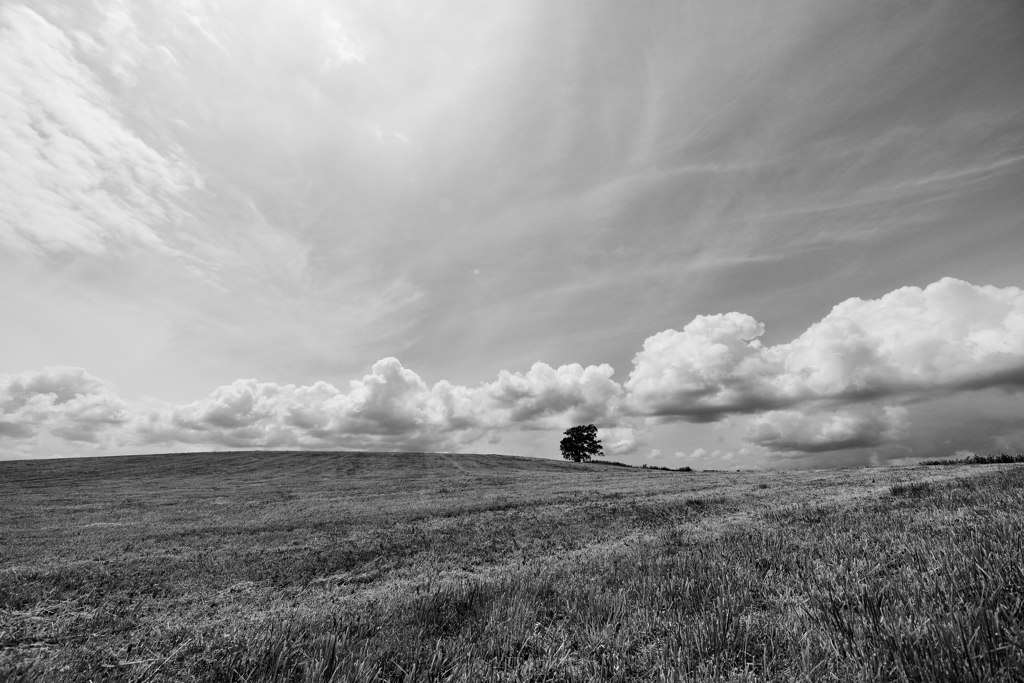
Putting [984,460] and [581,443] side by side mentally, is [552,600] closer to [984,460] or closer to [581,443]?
[984,460]

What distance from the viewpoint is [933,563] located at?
4.13 metres

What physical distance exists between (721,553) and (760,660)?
399 cm

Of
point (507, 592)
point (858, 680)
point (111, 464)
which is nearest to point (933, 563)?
point (858, 680)

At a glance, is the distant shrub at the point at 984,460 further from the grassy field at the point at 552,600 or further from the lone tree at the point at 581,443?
the lone tree at the point at 581,443

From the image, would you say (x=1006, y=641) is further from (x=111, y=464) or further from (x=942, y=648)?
(x=111, y=464)

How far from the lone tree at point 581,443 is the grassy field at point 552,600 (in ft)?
327

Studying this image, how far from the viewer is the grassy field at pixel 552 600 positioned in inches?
113

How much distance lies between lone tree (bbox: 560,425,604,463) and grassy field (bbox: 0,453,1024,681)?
99755mm

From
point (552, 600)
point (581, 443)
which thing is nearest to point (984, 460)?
point (552, 600)

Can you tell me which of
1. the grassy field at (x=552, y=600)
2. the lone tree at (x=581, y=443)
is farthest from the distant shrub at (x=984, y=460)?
the lone tree at (x=581, y=443)

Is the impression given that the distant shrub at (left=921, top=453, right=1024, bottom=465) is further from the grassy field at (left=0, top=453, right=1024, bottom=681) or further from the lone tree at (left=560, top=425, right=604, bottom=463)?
the lone tree at (left=560, top=425, right=604, bottom=463)

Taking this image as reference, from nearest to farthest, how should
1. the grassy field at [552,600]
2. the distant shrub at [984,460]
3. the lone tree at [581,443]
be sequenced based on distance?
the grassy field at [552,600] → the distant shrub at [984,460] → the lone tree at [581,443]

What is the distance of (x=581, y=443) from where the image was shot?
385 feet

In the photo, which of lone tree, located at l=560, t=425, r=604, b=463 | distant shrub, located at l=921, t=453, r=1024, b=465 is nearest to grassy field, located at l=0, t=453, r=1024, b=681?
distant shrub, located at l=921, t=453, r=1024, b=465
